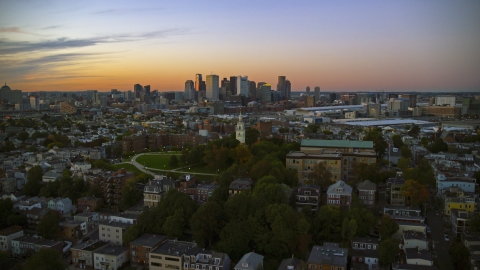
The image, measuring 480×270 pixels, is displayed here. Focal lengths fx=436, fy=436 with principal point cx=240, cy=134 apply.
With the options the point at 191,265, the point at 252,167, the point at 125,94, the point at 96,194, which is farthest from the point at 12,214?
the point at 125,94

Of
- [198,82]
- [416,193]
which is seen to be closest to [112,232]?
[416,193]

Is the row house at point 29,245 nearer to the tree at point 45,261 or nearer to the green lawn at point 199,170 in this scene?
the tree at point 45,261

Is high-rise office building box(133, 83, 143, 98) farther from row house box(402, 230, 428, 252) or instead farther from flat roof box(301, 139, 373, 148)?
row house box(402, 230, 428, 252)

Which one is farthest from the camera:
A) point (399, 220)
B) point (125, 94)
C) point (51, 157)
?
point (125, 94)

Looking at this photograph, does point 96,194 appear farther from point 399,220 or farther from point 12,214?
point 399,220

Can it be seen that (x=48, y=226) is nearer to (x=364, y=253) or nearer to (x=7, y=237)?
(x=7, y=237)

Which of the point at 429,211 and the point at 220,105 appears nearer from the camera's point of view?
the point at 429,211
